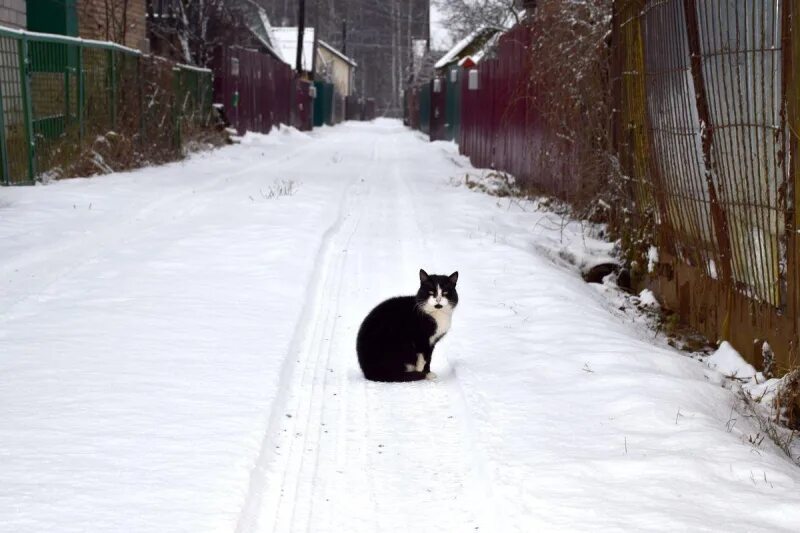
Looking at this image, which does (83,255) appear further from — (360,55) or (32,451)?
(360,55)

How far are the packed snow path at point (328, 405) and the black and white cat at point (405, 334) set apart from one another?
4.6 inches

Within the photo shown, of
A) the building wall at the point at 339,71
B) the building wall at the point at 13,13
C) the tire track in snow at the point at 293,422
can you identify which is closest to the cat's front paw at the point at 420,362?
the tire track in snow at the point at 293,422

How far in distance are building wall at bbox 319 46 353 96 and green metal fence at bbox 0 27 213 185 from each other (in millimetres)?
63891

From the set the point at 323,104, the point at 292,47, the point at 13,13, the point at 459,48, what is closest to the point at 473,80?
the point at 13,13

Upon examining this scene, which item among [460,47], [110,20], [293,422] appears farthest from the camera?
[460,47]

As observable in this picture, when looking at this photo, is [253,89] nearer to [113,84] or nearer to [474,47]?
[474,47]

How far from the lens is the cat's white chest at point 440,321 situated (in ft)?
17.5

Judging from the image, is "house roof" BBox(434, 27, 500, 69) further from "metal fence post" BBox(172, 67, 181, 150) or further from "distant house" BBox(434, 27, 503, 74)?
"metal fence post" BBox(172, 67, 181, 150)

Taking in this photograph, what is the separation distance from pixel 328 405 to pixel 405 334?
72 cm

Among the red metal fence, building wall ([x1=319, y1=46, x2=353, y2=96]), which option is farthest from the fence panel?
building wall ([x1=319, y1=46, x2=353, y2=96])

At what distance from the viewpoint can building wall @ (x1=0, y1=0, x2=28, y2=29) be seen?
1702 centimetres

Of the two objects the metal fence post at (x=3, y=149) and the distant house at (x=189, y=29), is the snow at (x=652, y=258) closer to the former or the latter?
the metal fence post at (x=3, y=149)

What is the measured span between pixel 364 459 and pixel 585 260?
20.2ft

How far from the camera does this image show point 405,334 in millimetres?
5371
